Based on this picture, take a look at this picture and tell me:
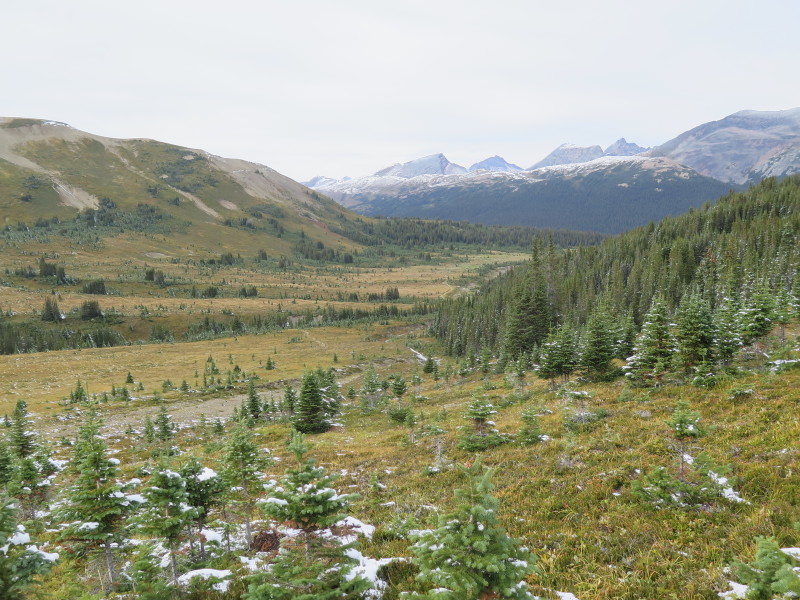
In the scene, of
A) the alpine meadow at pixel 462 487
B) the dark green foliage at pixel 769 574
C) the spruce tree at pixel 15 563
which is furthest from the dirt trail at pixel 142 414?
the dark green foliage at pixel 769 574

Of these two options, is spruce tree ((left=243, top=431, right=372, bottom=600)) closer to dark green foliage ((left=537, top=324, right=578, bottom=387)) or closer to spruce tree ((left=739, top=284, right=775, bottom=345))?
dark green foliage ((left=537, top=324, right=578, bottom=387))

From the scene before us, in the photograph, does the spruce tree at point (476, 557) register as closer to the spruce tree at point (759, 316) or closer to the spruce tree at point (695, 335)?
the spruce tree at point (695, 335)

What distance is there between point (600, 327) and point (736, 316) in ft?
29.4

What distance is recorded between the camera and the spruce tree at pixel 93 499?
9.39m

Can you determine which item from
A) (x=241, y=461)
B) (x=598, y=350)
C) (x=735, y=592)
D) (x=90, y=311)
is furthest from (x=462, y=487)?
(x=90, y=311)

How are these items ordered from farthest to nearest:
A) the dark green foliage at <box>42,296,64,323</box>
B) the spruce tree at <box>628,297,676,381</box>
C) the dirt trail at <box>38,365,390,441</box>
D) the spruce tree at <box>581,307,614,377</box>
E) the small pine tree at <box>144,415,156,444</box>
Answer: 1. the dark green foliage at <box>42,296,64,323</box>
2. the dirt trail at <box>38,365,390,441</box>
3. the small pine tree at <box>144,415,156,444</box>
4. the spruce tree at <box>581,307,614,377</box>
5. the spruce tree at <box>628,297,676,381</box>

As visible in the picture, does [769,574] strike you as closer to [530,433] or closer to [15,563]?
[15,563]

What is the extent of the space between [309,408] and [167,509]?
2738 centimetres

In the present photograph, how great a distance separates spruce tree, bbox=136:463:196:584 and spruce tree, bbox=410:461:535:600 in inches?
269

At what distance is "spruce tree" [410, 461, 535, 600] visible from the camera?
5500mm

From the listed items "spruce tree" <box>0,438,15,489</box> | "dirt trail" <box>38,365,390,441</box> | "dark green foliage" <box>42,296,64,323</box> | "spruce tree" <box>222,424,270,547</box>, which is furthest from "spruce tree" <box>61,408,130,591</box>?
"dark green foliage" <box>42,296,64,323</box>

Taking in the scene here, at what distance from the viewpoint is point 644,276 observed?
3455 inches

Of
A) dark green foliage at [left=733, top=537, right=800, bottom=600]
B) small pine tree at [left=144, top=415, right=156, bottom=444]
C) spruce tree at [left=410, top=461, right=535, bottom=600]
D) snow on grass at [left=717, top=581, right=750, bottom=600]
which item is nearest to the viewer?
dark green foliage at [left=733, top=537, right=800, bottom=600]

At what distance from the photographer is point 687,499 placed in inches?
420
